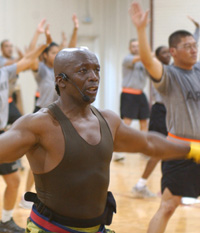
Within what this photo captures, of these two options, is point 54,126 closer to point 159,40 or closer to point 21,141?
point 21,141

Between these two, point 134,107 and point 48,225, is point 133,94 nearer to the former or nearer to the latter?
point 134,107

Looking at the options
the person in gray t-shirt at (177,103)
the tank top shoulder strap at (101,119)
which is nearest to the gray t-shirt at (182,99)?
the person in gray t-shirt at (177,103)

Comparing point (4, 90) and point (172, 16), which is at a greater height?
point (172, 16)

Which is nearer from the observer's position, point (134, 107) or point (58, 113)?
point (58, 113)

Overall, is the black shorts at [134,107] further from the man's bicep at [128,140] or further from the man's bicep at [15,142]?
the man's bicep at [15,142]

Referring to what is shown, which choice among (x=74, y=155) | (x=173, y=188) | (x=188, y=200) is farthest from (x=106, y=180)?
(x=188, y=200)

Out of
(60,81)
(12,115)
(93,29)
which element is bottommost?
(12,115)

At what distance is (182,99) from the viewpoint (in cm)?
344

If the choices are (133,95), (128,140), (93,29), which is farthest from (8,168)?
(93,29)

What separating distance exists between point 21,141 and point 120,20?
9083 mm

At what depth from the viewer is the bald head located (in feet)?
6.83

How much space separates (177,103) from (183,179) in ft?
1.99

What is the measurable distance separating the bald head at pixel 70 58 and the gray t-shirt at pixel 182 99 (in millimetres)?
1450

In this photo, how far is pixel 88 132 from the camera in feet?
6.94
